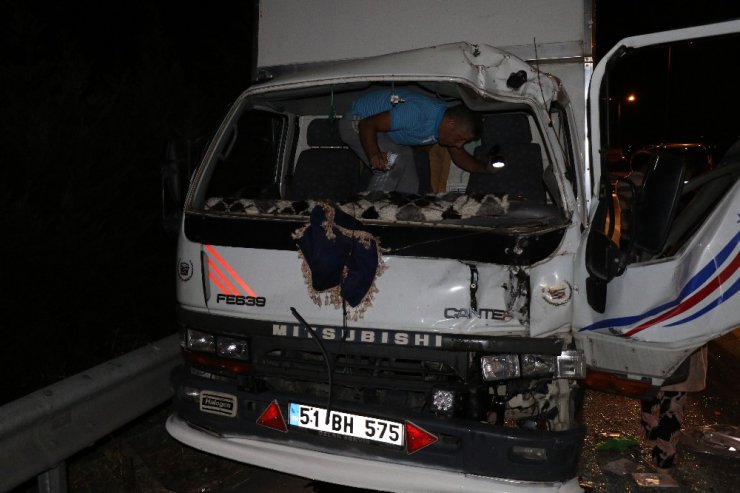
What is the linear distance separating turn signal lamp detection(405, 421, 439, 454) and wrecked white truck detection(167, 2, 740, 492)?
0.01 metres

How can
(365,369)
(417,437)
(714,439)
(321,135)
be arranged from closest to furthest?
1. (417,437)
2. (365,369)
3. (714,439)
4. (321,135)

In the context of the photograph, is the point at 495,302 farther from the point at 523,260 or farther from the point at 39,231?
the point at 39,231

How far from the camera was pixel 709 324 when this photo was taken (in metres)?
2.56

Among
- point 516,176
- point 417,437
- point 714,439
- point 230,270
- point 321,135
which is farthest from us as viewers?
point 321,135

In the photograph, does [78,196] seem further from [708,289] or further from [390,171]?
[708,289]

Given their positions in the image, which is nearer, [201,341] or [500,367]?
[500,367]

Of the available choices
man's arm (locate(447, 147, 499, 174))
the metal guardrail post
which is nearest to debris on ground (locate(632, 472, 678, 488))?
man's arm (locate(447, 147, 499, 174))

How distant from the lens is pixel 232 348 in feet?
10.4

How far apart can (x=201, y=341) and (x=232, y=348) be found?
0.23 metres

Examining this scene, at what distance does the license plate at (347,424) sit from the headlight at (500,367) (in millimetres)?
485

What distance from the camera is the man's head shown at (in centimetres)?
370

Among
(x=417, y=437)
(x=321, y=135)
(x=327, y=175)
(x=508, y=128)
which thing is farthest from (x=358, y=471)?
(x=321, y=135)

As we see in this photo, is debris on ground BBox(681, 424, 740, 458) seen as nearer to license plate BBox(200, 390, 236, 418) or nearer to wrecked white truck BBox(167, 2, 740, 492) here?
wrecked white truck BBox(167, 2, 740, 492)

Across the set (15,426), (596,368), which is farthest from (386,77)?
(15,426)
